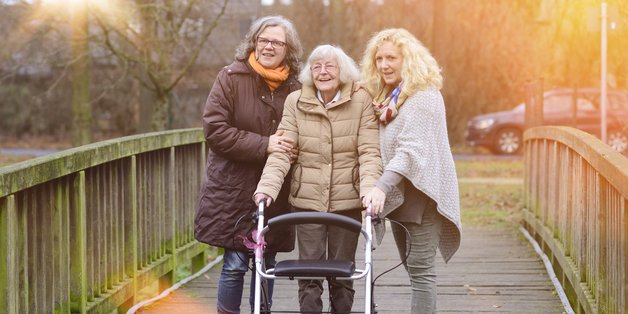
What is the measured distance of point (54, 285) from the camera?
565cm

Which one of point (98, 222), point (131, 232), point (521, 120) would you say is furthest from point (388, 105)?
point (521, 120)

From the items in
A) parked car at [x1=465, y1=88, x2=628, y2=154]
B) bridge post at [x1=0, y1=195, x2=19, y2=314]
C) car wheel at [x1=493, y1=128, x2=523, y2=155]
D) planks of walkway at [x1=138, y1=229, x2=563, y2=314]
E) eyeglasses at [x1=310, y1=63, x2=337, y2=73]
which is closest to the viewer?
bridge post at [x1=0, y1=195, x2=19, y2=314]

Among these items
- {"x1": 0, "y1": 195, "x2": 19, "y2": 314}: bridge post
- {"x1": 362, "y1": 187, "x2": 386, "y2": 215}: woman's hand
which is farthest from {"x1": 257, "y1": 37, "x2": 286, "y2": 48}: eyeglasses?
{"x1": 0, "y1": 195, "x2": 19, "y2": 314}: bridge post

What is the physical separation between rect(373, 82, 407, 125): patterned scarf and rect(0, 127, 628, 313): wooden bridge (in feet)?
3.60

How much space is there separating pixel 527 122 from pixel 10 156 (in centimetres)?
1801

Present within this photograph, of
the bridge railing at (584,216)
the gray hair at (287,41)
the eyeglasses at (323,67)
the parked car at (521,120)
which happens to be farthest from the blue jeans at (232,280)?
the parked car at (521,120)

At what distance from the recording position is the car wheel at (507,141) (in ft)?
88.7

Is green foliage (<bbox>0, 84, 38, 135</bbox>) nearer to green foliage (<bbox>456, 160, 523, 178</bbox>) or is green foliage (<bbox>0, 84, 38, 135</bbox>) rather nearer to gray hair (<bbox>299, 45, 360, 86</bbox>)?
green foliage (<bbox>456, 160, 523, 178</bbox>)

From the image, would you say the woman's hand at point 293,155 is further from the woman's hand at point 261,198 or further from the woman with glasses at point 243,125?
the woman's hand at point 261,198

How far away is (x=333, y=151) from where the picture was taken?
5465mm

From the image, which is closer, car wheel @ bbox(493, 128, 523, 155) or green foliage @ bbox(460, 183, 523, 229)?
green foliage @ bbox(460, 183, 523, 229)

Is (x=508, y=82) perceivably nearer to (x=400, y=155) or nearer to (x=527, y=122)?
(x=527, y=122)

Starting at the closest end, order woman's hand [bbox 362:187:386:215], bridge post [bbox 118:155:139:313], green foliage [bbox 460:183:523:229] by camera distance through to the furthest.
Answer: woman's hand [bbox 362:187:386:215] < bridge post [bbox 118:155:139:313] < green foliage [bbox 460:183:523:229]

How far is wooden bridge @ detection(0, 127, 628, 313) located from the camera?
5.29 metres
